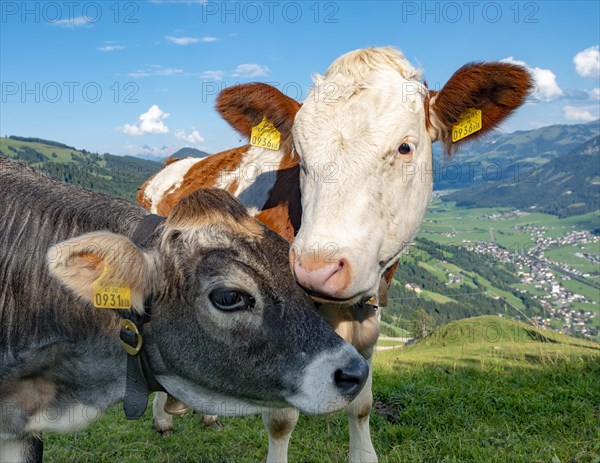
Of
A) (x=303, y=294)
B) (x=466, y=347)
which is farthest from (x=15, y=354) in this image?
(x=466, y=347)

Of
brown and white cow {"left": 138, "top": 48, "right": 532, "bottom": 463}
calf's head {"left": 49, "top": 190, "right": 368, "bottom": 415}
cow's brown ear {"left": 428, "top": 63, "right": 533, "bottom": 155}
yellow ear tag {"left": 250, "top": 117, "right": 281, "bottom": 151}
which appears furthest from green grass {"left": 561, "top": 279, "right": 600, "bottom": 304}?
calf's head {"left": 49, "top": 190, "right": 368, "bottom": 415}

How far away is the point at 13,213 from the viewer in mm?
3832

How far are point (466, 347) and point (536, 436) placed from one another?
4.71 metres

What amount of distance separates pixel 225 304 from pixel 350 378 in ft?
2.80

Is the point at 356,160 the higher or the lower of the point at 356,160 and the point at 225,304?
the higher

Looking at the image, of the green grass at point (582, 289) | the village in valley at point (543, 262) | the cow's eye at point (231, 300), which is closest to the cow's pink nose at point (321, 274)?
the cow's eye at point (231, 300)

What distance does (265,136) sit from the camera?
15.9 ft

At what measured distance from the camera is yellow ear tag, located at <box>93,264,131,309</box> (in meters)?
3.07

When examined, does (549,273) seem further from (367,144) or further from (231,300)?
(231,300)

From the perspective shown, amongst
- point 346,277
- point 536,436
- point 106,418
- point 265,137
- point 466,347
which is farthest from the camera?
point 466,347

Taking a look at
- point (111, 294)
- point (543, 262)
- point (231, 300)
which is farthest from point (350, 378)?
point (543, 262)

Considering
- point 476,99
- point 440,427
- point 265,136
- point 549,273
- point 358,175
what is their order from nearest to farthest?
point 358,175 → point 476,99 → point 265,136 → point 440,427 → point 549,273

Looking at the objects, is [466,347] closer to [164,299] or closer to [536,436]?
[536,436]

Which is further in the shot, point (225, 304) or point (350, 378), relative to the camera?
point (225, 304)
